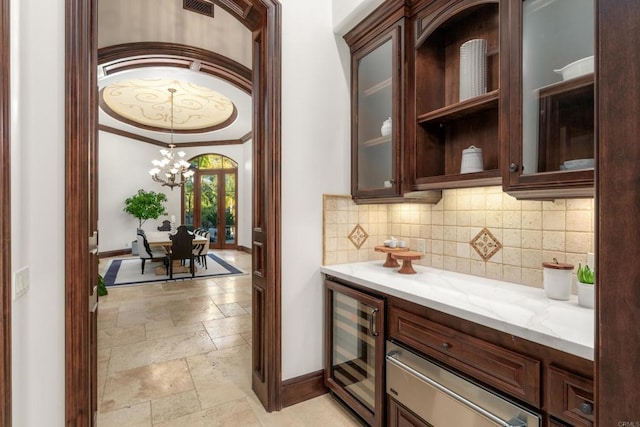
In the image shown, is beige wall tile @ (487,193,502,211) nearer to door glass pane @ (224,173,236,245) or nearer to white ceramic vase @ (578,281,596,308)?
white ceramic vase @ (578,281,596,308)

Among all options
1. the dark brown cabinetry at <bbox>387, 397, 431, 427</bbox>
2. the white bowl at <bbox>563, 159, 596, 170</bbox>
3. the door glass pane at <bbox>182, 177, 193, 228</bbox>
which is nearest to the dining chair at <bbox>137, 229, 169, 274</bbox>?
the door glass pane at <bbox>182, 177, 193, 228</bbox>

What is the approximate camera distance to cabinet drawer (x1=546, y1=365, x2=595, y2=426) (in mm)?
981

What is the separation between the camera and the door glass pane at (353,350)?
6.35 ft

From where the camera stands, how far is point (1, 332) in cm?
97

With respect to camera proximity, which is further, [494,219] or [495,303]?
[494,219]

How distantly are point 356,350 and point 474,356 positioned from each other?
0.94m

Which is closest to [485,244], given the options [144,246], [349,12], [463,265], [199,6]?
[463,265]

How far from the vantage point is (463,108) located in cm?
178

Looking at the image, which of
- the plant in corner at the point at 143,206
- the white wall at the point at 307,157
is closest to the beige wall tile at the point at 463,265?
the white wall at the point at 307,157

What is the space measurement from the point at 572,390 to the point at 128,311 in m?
4.66

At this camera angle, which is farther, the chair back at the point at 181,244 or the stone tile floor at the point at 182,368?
the chair back at the point at 181,244

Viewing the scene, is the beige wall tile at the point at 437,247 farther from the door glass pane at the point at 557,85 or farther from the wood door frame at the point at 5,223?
the wood door frame at the point at 5,223

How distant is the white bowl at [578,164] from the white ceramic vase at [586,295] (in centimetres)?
50

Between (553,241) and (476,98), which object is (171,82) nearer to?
(476,98)
